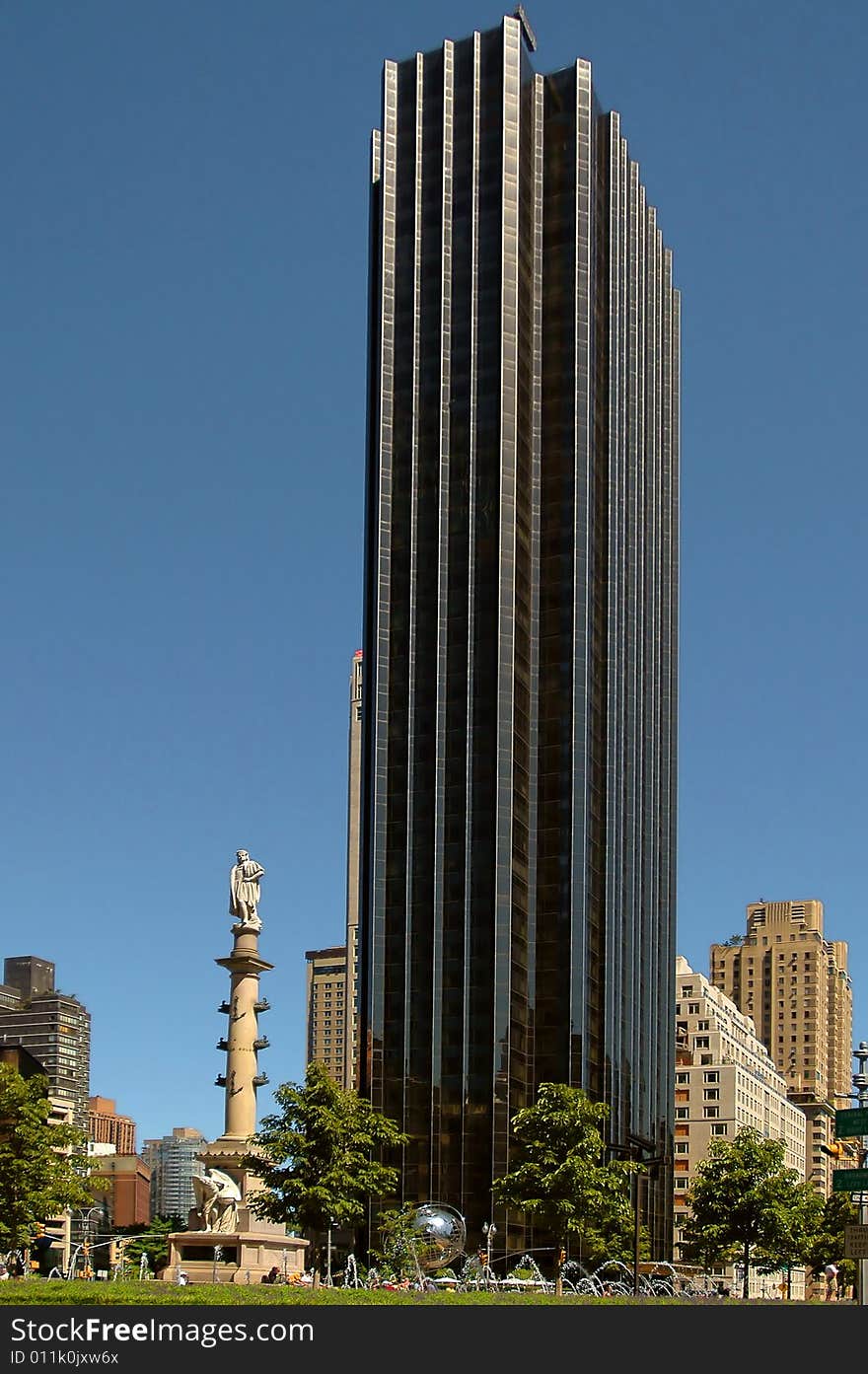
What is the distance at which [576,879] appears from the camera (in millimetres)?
143625

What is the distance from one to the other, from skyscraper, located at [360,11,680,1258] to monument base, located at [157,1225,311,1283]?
133 ft

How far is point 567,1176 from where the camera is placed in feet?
316

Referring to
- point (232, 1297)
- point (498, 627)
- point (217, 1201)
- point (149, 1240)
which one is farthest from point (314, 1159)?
point (149, 1240)

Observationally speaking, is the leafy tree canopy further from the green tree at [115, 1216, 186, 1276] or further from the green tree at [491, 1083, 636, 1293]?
the green tree at [115, 1216, 186, 1276]

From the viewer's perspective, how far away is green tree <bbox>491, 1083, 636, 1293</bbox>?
9606cm

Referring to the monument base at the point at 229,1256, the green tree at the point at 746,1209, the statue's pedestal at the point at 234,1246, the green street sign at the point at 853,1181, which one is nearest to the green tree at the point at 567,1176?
the statue's pedestal at the point at 234,1246

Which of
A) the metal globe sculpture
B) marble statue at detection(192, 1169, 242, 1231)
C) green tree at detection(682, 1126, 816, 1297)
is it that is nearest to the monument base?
marble statue at detection(192, 1169, 242, 1231)

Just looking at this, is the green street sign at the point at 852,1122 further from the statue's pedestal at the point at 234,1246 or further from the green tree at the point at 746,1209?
the green tree at the point at 746,1209

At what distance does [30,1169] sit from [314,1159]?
15.8 meters

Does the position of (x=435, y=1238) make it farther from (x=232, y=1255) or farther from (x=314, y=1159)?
(x=232, y=1255)
